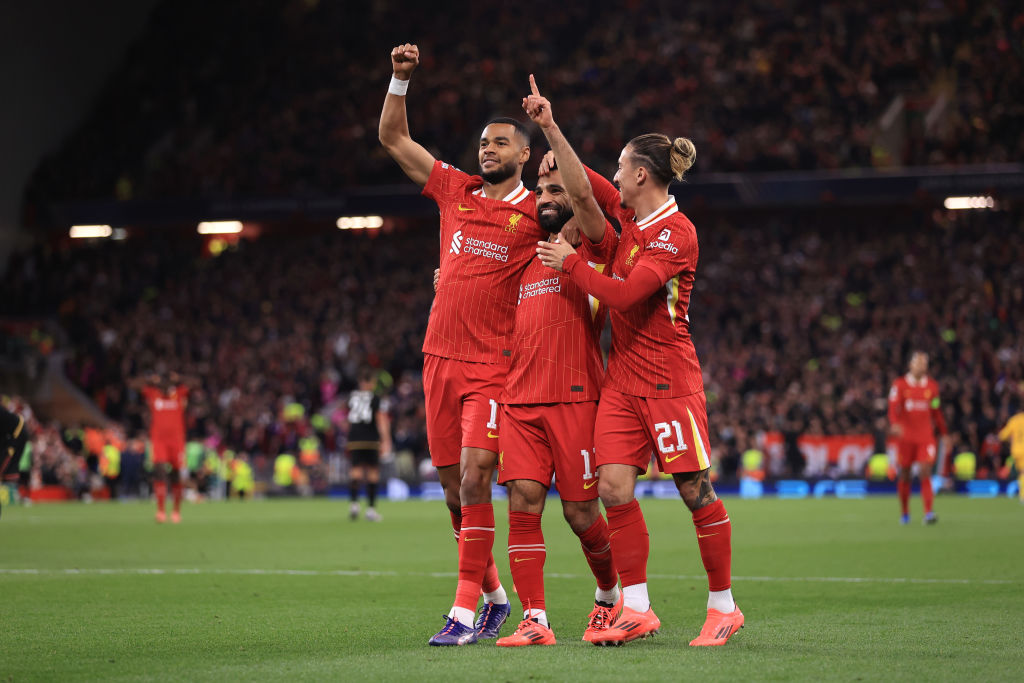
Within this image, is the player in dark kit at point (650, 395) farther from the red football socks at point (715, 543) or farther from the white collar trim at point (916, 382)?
the white collar trim at point (916, 382)

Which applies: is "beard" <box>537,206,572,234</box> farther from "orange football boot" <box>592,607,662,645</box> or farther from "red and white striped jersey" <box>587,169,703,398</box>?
"orange football boot" <box>592,607,662,645</box>

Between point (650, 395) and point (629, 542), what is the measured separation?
0.73m

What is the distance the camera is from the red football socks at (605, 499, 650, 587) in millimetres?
5949

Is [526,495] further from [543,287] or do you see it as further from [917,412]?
[917,412]

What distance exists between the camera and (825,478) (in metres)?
26.3

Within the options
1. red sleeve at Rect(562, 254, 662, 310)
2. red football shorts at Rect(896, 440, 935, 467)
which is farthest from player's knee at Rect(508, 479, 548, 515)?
red football shorts at Rect(896, 440, 935, 467)

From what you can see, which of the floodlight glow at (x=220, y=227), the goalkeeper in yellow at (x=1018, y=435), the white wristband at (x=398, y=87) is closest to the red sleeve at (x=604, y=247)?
the white wristband at (x=398, y=87)

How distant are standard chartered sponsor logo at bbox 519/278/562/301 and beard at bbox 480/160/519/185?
0.59 metres

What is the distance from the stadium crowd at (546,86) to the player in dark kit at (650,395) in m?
26.1

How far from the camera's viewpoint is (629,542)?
5973 mm

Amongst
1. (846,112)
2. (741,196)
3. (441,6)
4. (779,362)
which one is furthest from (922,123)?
(441,6)

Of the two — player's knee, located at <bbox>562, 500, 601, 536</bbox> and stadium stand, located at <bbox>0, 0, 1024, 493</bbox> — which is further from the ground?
stadium stand, located at <bbox>0, 0, 1024, 493</bbox>

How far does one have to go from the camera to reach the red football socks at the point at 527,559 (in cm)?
610

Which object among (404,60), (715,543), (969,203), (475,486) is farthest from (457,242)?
(969,203)
